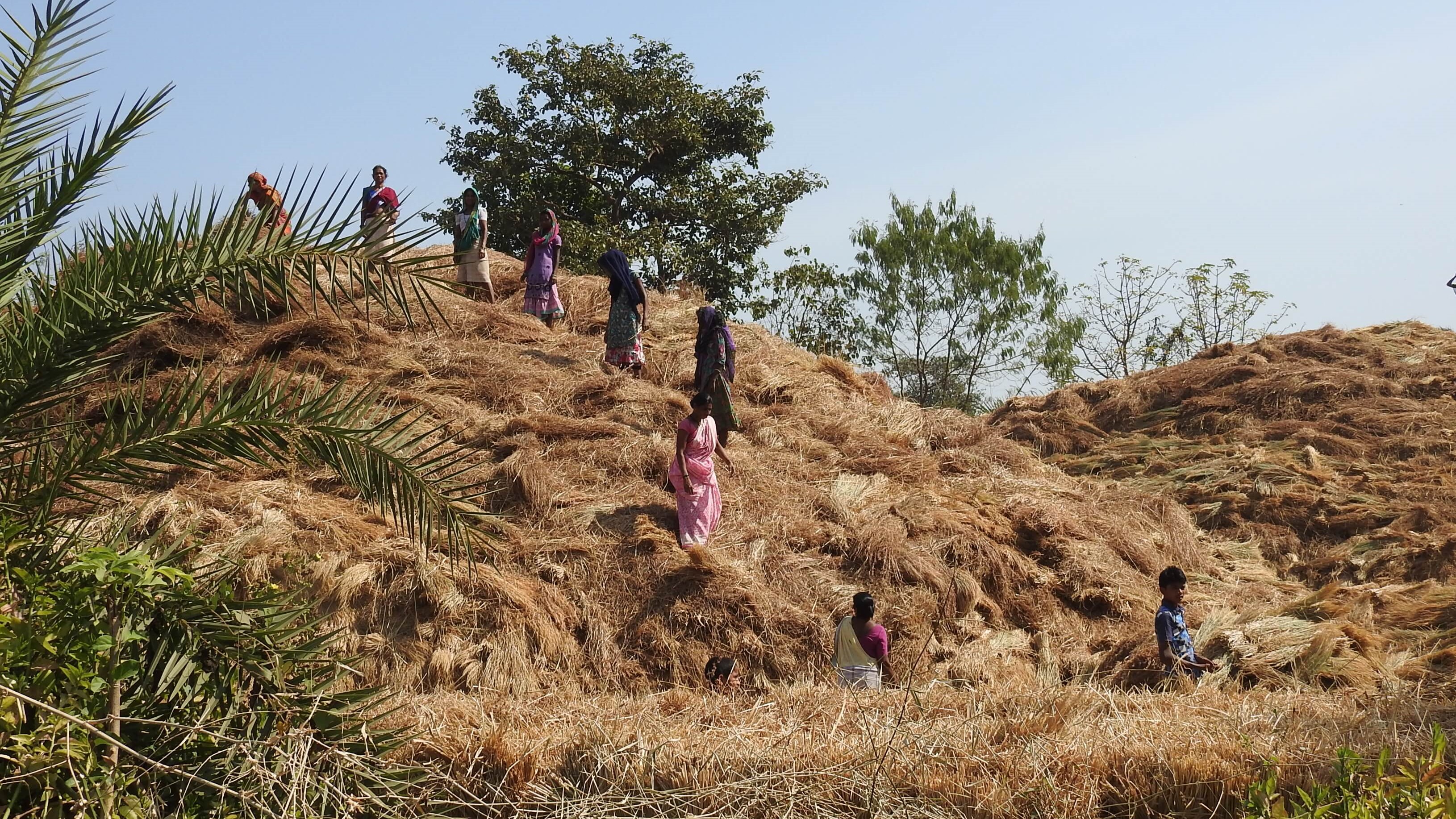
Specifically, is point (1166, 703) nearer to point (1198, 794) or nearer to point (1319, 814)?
point (1198, 794)

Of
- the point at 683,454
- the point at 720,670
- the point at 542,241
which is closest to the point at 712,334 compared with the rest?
the point at 683,454

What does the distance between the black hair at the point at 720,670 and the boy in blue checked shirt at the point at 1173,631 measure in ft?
7.91

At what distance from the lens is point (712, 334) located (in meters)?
9.66

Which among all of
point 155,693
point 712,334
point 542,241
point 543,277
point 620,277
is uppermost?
point 542,241

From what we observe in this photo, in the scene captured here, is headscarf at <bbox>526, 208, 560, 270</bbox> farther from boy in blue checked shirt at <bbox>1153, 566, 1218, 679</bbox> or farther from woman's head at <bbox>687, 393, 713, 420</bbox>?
boy in blue checked shirt at <bbox>1153, 566, 1218, 679</bbox>

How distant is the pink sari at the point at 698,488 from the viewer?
26.8 ft

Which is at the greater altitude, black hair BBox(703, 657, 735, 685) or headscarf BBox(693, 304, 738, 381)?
headscarf BBox(693, 304, 738, 381)

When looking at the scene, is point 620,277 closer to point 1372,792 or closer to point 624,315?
point 624,315

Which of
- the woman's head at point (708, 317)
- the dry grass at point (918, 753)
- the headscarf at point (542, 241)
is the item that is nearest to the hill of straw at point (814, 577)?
the dry grass at point (918, 753)

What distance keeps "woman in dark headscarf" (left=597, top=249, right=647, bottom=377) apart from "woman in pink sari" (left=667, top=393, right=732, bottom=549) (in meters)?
2.47

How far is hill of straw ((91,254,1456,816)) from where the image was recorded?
4.89 metres

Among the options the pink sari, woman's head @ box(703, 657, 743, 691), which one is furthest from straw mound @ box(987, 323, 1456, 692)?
the pink sari

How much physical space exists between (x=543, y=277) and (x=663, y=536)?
450 centimetres

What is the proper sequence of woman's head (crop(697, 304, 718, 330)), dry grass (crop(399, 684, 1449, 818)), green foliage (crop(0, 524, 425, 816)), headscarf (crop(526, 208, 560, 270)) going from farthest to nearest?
headscarf (crop(526, 208, 560, 270)), woman's head (crop(697, 304, 718, 330)), dry grass (crop(399, 684, 1449, 818)), green foliage (crop(0, 524, 425, 816))
